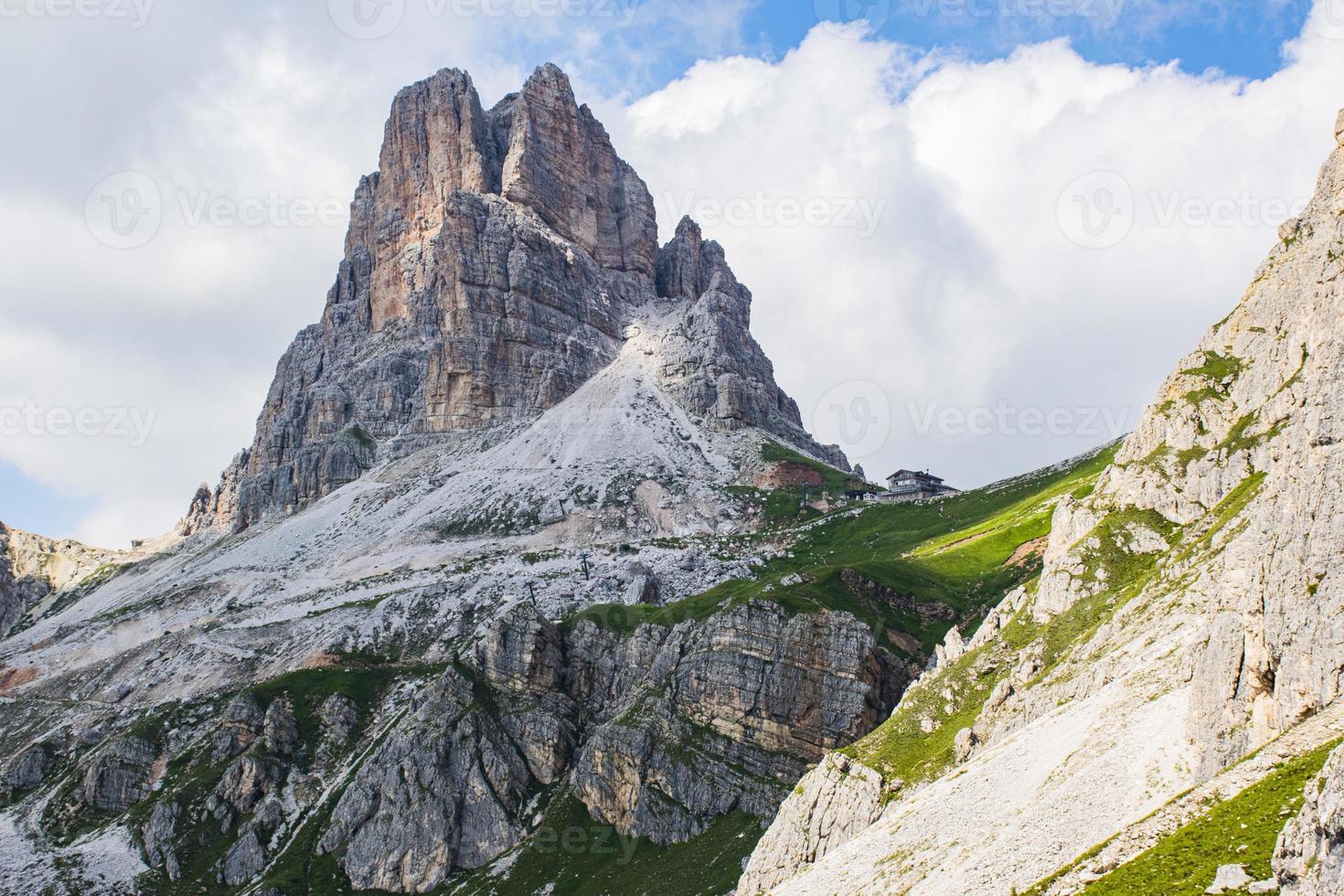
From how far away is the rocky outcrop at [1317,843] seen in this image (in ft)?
66.8

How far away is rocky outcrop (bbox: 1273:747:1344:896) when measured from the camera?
20359mm

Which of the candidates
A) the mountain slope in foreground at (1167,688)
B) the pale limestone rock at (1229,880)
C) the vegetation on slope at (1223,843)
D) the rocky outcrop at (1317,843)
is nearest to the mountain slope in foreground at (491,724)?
the mountain slope in foreground at (1167,688)

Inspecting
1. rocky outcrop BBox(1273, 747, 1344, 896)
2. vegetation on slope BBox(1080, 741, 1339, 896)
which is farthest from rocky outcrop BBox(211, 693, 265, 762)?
rocky outcrop BBox(1273, 747, 1344, 896)

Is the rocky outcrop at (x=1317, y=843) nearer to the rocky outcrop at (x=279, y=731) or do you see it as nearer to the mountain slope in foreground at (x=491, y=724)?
the mountain slope in foreground at (x=491, y=724)

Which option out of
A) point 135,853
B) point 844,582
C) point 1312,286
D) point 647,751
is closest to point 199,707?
point 135,853

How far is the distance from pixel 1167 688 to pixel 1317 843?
2446 centimetres

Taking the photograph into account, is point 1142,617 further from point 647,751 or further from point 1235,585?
point 647,751

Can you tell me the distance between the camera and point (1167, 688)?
43875 mm

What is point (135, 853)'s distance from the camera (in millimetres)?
102375

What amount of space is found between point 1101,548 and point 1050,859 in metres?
39.4

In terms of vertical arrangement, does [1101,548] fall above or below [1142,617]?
above

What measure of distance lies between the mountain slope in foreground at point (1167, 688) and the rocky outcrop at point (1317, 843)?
0.21 ft

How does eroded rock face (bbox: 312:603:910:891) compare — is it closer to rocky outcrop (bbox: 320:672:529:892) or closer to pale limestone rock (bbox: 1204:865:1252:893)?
rocky outcrop (bbox: 320:672:529:892)

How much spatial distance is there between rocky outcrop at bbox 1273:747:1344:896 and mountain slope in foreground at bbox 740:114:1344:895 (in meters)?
0.06
